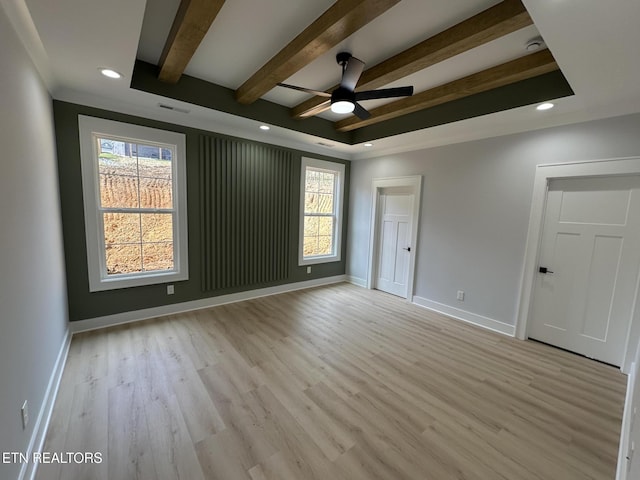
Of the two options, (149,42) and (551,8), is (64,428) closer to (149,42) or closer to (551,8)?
(149,42)

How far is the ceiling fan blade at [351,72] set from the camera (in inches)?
85.7

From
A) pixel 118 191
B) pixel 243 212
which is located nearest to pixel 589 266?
pixel 243 212

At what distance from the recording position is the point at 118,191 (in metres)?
3.06

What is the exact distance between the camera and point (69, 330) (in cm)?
280

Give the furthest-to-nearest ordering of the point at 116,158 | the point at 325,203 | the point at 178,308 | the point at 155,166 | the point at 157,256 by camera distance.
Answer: the point at 325,203, the point at 178,308, the point at 157,256, the point at 155,166, the point at 116,158

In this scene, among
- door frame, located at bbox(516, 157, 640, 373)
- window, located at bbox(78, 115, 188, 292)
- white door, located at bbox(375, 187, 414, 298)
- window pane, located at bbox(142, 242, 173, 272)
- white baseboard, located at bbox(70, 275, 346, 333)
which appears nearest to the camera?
door frame, located at bbox(516, 157, 640, 373)

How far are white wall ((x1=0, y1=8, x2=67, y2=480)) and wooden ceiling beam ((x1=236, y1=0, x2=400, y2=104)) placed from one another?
1.65 meters

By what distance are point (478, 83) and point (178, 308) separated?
14.3 ft

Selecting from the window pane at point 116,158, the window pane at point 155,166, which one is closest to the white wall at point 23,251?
the window pane at point 116,158

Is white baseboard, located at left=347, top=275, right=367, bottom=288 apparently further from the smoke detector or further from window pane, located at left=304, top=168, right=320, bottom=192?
the smoke detector

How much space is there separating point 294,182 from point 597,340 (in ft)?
13.9

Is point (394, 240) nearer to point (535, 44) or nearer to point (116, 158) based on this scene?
point (535, 44)

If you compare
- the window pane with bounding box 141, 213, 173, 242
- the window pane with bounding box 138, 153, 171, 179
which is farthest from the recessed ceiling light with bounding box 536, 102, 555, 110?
the window pane with bounding box 141, 213, 173, 242

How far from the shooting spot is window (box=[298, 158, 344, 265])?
15.6ft
